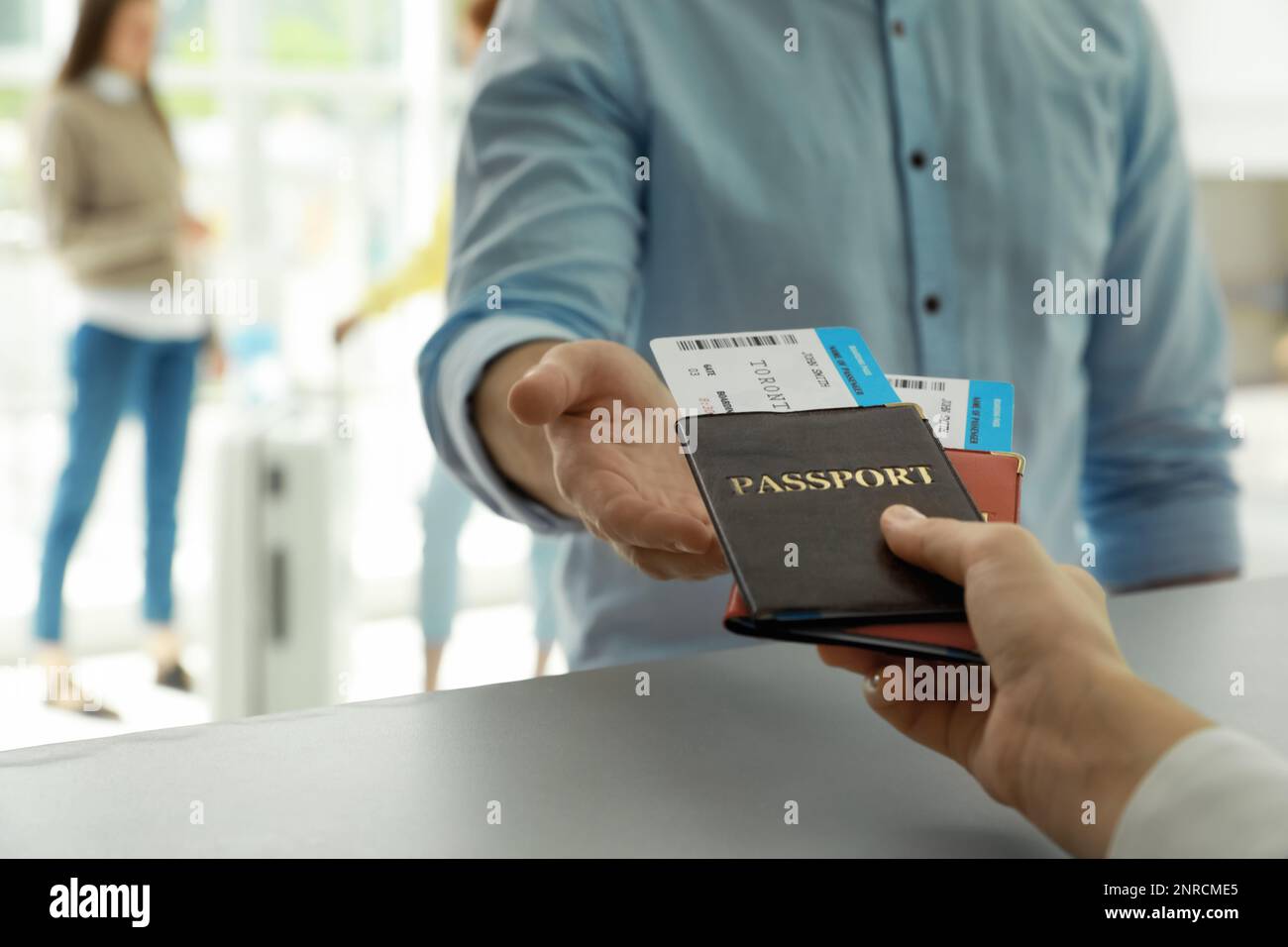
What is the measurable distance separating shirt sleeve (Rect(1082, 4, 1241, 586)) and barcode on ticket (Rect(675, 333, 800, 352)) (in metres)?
0.54

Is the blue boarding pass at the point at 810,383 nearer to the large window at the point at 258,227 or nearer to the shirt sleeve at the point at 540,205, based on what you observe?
the shirt sleeve at the point at 540,205

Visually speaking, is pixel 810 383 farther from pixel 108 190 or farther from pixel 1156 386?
pixel 108 190

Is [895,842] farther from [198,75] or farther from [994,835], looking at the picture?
[198,75]

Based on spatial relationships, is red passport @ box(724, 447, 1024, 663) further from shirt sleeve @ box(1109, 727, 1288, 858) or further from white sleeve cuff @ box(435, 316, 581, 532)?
white sleeve cuff @ box(435, 316, 581, 532)

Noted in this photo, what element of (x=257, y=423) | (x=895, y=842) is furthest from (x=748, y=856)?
(x=257, y=423)

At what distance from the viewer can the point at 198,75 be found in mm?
2939

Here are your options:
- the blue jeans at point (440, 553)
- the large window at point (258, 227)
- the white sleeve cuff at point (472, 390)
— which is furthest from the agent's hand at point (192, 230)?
the white sleeve cuff at point (472, 390)

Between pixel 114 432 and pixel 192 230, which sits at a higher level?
pixel 192 230

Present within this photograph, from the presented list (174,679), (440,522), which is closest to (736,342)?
(440,522)

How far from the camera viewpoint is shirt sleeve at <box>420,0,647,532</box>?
0.87m

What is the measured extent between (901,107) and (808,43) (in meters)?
0.09

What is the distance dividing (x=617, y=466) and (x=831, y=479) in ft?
0.52

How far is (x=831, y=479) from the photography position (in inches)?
→ 20.9

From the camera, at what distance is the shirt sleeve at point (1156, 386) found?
1.06 m
